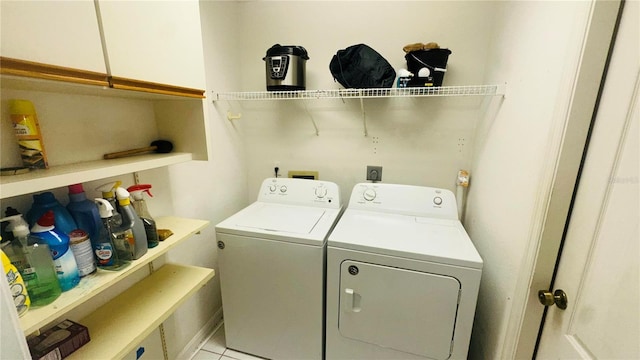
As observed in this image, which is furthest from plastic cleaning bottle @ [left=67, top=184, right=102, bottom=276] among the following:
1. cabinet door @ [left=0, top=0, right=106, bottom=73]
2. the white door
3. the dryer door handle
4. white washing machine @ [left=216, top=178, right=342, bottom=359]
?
the white door

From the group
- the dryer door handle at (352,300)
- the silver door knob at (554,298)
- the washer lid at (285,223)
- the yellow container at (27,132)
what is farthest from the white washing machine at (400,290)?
the yellow container at (27,132)

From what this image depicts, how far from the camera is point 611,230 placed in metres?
0.71

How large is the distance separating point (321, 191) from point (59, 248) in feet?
4.41

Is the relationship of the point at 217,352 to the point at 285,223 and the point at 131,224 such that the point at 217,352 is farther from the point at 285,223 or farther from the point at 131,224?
the point at 131,224

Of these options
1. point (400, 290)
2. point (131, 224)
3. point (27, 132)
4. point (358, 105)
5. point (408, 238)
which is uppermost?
point (358, 105)

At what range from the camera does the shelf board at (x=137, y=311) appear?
36.3 inches

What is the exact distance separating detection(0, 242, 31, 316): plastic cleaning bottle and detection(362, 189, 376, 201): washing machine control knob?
157 cm

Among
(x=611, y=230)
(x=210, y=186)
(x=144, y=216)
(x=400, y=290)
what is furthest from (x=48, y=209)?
(x=611, y=230)

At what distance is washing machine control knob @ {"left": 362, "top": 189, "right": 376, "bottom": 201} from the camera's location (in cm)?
178

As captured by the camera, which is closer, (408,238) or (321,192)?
(408,238)

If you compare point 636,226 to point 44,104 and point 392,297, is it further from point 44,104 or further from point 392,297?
point 44,104

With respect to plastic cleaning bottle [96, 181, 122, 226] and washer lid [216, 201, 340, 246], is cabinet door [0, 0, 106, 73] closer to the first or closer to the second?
plastic cleaning bottle [96, 181, 122, 226]

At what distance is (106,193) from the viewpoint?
0.98 m

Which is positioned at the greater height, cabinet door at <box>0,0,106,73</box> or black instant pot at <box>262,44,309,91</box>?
black instant pot at <box>262,44,309,91</box>
